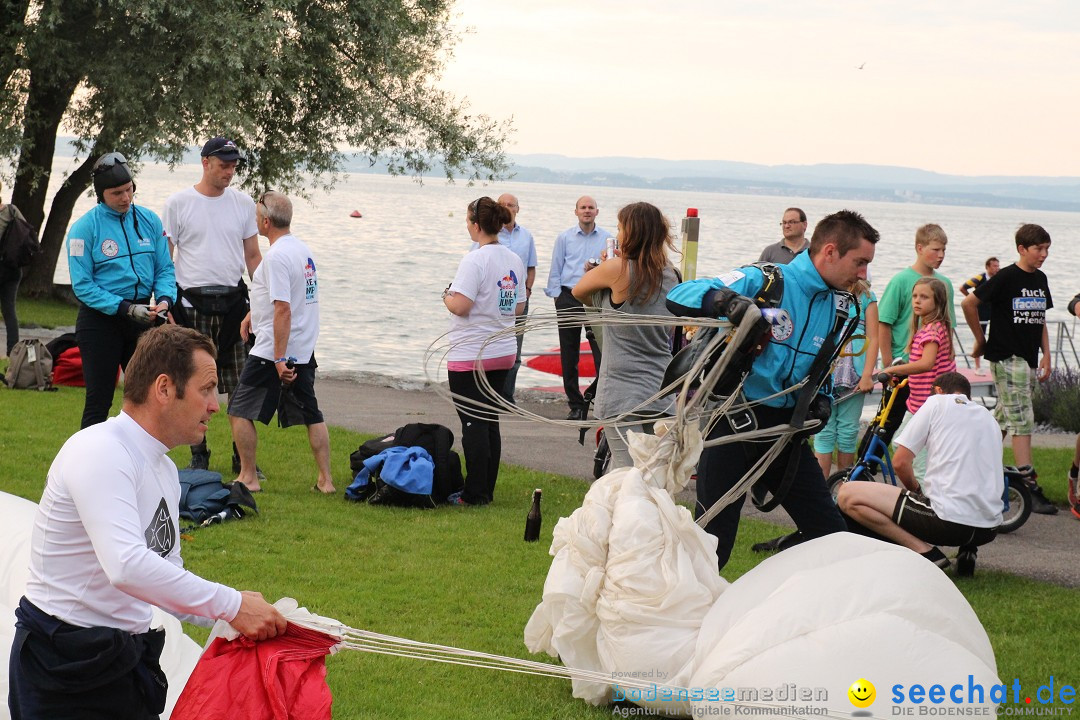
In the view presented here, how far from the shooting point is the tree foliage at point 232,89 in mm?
16812

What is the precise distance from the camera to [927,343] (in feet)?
26.2

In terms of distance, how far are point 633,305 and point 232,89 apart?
1308cm

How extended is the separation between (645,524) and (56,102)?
1814 cm

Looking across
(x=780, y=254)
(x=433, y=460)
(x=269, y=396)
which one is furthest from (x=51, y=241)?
(x=433, y=460)

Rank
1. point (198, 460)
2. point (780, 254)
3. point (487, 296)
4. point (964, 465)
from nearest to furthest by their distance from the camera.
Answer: point (964, 465) → point (487, 296) → point (198, 460) → point (780, 254)

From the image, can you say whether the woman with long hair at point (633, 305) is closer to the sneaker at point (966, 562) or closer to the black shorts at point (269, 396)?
the sneaker at point (966, 562)

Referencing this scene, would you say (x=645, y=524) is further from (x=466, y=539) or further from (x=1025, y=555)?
(x=1025, y=555)

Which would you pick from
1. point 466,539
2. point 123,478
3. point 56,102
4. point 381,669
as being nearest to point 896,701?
point 381,669

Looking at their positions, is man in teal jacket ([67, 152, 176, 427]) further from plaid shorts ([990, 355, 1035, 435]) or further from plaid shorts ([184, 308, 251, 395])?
plaid shorts ([990, 355, 1035, 435])

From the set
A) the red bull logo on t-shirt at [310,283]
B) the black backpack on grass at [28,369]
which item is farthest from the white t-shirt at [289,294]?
the black backpack on grass at [28,369]

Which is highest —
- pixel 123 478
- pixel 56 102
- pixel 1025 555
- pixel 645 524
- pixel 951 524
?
pixel 56 102

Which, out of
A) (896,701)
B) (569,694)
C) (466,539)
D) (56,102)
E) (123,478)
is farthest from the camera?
(56,102)

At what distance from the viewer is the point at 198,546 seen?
20.4ft

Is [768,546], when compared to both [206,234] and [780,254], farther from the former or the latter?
[206,234]
